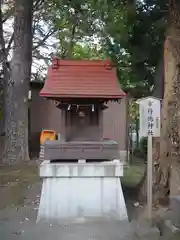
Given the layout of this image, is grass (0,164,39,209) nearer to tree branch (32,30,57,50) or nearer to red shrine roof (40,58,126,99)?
red shrine roof (40,58,126,99)

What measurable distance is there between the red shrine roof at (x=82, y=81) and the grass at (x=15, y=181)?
3.32m

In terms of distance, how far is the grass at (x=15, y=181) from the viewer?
10508mm

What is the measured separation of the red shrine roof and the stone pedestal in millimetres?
1486

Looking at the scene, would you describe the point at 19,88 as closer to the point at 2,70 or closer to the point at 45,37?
the point at 2,70

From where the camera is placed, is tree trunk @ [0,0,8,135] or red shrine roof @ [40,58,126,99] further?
tree trunk @ [0,0,8,135]

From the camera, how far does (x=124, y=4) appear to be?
39.9 feet

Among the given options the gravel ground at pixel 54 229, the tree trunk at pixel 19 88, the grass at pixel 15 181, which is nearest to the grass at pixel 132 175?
the grass at pixel 15 181

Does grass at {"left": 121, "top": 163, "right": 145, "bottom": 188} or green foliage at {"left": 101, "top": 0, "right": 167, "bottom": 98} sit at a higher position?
green foliage at {"left": 101, "top": 0, "right": 167, "bottom": 98}

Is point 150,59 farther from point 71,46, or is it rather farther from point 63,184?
point 71,46

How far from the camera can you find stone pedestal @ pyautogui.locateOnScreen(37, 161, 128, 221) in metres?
8.69

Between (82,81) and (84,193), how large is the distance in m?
2.43

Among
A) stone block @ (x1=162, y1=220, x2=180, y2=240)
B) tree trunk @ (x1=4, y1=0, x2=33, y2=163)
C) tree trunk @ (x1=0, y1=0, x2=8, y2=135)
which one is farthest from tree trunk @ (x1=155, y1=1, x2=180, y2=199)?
tree trunk @ (x1=0, y1=0, x2=8, y2=135)

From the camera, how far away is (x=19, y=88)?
1633 centimetres

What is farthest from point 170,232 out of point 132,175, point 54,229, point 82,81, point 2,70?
point 2,70
